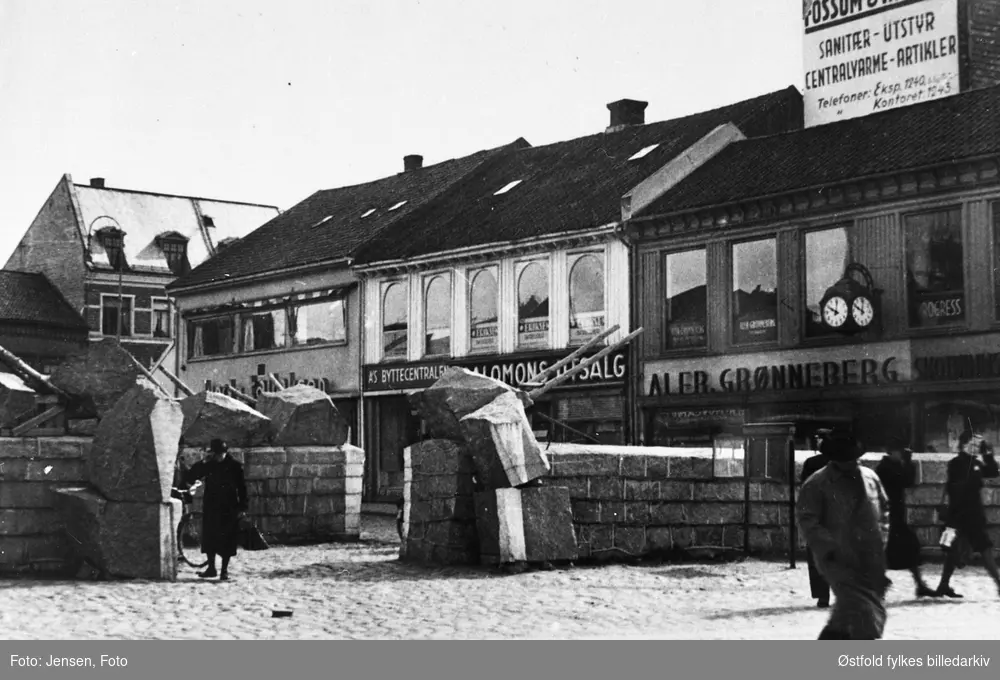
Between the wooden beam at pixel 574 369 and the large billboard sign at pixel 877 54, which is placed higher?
the large billboard sign at pixel 877 54

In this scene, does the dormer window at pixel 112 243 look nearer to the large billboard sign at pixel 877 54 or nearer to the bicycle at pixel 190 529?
the large billboard sign at pixel 877 54

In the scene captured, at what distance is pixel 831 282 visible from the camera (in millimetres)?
29688

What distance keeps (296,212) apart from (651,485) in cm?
3398

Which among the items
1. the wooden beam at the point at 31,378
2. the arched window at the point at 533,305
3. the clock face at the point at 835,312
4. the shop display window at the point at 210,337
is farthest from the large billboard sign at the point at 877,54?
the shop display window at the point at 210,337

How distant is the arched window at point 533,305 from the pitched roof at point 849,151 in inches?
149

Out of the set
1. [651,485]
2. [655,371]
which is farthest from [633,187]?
[651,485]

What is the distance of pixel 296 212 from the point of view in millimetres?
51156

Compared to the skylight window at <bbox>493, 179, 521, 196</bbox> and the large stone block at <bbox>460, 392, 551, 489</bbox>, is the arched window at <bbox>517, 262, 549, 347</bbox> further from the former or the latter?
the large stone block at <bbox>460, 392, 551, 489</bbox>

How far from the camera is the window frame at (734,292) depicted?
3061cm

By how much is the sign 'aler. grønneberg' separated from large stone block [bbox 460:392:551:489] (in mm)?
12415

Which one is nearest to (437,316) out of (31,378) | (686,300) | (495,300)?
(495,300)

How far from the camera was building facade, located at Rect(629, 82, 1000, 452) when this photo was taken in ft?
89.5

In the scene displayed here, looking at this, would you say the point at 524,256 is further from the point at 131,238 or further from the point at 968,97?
the point at 131,238

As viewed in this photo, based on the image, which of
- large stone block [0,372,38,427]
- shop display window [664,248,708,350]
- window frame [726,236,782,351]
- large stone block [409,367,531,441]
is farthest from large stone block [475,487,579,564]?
shop display window [664,248,708,350]
